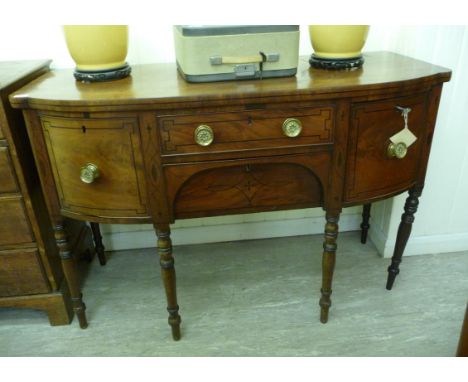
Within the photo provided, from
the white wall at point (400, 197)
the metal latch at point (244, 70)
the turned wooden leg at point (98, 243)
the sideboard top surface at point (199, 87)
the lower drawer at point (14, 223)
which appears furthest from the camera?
the turned wooden leg at point (98, 243)

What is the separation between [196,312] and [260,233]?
0.52 m

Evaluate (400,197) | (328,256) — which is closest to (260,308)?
(328,256)

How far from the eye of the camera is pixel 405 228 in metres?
1.38

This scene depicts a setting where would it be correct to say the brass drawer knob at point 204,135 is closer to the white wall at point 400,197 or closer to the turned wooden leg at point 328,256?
the turned wooden leg at point 328,256

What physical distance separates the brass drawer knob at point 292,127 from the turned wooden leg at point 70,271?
0.69m

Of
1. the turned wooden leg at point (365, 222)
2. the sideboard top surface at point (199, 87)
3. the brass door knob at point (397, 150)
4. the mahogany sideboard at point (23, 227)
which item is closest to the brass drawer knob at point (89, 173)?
the sideboard top surface at point (199, 87)

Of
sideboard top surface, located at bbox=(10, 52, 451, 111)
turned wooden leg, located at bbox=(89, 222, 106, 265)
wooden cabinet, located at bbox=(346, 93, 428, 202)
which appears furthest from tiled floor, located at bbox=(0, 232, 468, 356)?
sideboard top surface, located at bbox=(10, 52, 451, 111)

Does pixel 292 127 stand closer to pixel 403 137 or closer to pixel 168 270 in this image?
pixel 403 137

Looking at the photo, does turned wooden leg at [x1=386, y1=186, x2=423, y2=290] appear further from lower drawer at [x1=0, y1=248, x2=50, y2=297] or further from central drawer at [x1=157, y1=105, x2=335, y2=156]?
lower drawer at [x1=0, y1=248, x2=50, y2=297]

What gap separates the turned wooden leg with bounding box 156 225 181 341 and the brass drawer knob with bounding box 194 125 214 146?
0.28m

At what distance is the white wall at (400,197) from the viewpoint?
139 cm

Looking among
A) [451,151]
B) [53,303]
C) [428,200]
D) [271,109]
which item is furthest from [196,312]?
[451,151]

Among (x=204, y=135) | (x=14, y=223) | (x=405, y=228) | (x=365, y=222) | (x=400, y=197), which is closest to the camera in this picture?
(x=204, y=135)

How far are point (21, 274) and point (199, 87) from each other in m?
0.82
